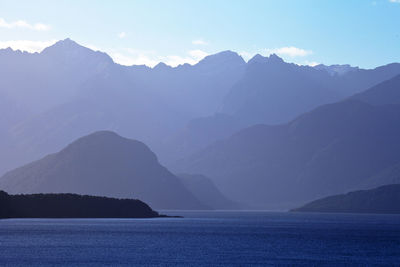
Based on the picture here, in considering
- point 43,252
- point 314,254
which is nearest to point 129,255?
point 43,252

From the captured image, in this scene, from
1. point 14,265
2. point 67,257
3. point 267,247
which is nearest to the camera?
point 14,265

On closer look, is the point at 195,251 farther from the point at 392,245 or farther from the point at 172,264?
the point at 392,245

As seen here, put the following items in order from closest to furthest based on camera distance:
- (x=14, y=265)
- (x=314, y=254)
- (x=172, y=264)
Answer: (x=14, y=265), (x=172, y=264), (x=314, y=254)

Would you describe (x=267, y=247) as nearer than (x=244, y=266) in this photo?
No

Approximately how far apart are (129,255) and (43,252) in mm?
17507

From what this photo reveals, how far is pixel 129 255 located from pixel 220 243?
42599 mm

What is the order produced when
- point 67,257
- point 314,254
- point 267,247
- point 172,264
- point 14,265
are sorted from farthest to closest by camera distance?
point 267,247, point 314,254, point 67,257, point 172,264, point 14,265

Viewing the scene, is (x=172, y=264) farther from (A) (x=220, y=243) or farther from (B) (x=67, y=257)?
(A) (x=220, y=243)

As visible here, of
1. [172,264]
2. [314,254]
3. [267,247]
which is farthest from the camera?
[267,247]

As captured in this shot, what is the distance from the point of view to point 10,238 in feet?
611

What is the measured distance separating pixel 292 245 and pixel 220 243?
1748cm

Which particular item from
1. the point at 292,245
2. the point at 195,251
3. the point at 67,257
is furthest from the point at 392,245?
the point at 67,257

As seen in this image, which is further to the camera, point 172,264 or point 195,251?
point 195,251

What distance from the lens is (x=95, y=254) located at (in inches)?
6029
